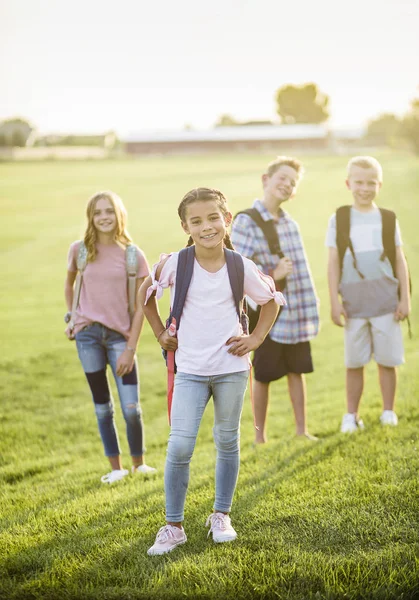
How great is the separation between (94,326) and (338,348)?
7.70m

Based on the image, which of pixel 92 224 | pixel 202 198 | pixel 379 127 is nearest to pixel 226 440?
pixel 202 198

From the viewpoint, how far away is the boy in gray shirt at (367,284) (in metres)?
6.39

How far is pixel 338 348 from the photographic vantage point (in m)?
12.8

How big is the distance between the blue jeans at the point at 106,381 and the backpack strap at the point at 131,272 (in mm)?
254

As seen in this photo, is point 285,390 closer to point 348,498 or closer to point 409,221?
point 348,498

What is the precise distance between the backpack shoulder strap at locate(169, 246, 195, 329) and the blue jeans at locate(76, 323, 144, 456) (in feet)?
6.15

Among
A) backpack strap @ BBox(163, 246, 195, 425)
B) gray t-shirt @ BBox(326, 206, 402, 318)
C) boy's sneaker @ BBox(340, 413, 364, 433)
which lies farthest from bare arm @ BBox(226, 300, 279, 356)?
boy's sneaker @ BBox(340, 413, 364, 433)

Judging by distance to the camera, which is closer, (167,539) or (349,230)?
(167,539)

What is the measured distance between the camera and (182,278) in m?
3.98

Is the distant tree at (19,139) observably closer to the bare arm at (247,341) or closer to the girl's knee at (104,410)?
the girl's knee at (104,410)

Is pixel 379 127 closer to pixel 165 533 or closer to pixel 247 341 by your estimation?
pixel 247 341

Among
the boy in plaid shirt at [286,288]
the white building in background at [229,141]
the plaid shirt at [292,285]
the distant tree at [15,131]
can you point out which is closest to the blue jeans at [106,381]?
the boy in plaid shirt at [286,288]

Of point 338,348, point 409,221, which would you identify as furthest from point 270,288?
point 409,221

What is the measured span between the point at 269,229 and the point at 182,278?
7.82ft
